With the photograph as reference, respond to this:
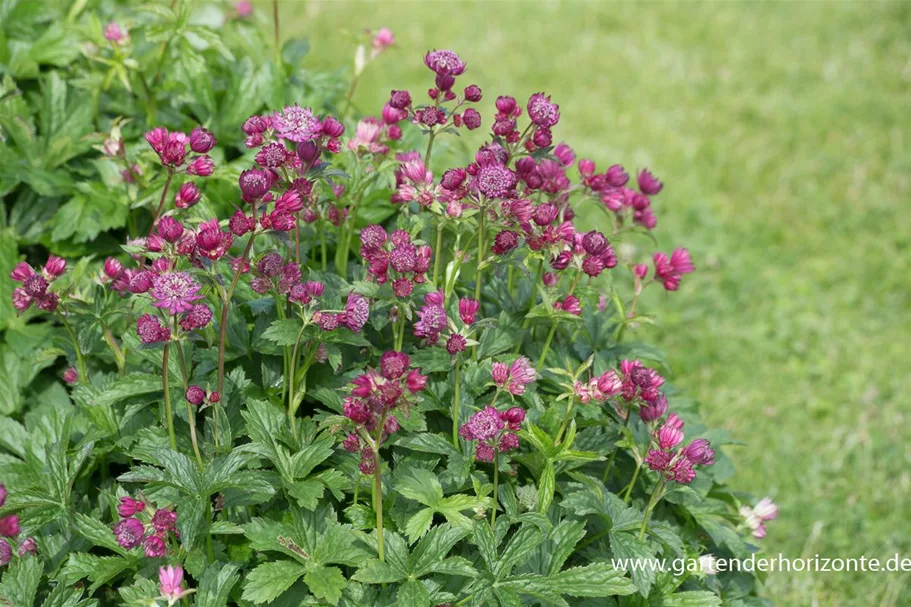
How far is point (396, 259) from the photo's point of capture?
6.27 ft

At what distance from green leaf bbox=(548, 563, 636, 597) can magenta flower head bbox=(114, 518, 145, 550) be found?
0.81 meters

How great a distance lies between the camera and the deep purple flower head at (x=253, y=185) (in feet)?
5.94

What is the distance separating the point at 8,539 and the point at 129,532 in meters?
0.33

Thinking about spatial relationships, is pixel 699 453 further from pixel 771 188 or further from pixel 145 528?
pixel 771 188

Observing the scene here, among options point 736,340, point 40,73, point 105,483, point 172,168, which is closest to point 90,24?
point 40,73

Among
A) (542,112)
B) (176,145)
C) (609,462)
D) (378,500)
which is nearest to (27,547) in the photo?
(378,500)

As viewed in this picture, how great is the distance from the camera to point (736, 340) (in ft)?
14.8

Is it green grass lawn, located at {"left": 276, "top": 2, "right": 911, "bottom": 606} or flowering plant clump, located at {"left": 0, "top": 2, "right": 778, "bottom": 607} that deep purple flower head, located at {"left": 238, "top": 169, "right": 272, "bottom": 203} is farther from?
green grass lawn, located at {"left": 276, "top": 2, "right": 911, "bottom": 606}

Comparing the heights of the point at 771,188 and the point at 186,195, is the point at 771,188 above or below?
above

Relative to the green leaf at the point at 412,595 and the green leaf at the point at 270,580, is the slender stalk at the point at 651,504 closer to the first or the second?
the green leaf at the point at 412,595

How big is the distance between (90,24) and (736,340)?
303 centimetres

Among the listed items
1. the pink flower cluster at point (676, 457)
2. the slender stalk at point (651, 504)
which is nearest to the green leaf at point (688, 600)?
Result: the slender stalk at point (651, 504)

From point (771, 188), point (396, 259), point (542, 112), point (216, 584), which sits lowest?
point (216, 584)

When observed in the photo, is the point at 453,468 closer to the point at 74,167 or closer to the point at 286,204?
the point at 286,204
